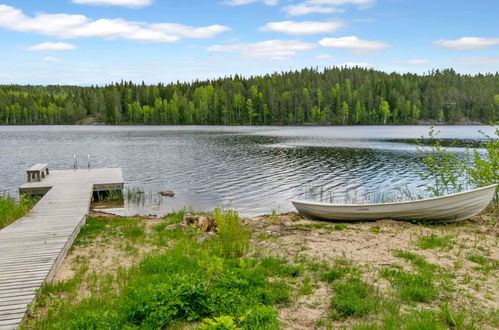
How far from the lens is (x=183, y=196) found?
21625 millimetres

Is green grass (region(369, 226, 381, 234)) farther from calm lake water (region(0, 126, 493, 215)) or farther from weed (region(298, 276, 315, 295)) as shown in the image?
calm lake water (region(0, 126, 493, 215))

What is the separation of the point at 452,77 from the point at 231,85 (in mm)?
102552

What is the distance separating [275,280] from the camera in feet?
23.0

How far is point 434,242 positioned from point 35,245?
960 centimetres

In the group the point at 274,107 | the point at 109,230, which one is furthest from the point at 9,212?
the point at 274,107

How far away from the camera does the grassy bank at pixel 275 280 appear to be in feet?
17.6

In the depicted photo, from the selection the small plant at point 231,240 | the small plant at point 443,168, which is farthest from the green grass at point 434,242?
the small plant at point 443,168

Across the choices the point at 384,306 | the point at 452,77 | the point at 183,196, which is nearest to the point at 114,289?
the point at 384,306

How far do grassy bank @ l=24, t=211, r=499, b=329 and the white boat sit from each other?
0.93 meters

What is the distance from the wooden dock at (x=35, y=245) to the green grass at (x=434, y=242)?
8.34 metres

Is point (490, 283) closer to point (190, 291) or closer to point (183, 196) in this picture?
point (190, 291)

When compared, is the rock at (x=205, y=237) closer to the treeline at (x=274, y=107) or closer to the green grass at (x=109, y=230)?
the green grass at (x=109, y=230)

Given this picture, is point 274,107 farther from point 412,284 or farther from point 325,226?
point 412,284

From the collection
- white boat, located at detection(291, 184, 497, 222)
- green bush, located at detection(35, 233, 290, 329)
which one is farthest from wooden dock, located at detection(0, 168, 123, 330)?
white boat, located at detection(291, 184, 497, 222)
